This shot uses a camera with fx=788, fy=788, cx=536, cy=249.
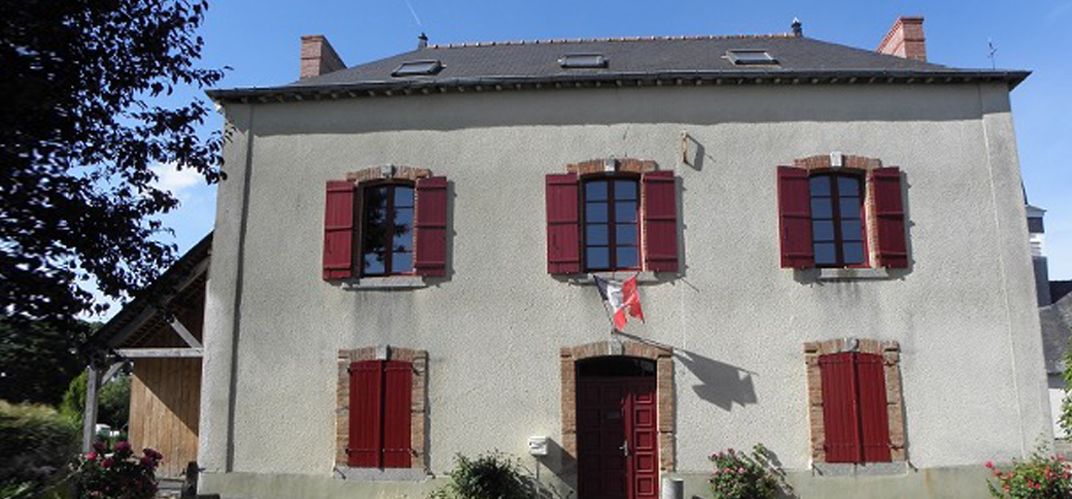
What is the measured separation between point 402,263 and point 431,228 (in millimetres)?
645

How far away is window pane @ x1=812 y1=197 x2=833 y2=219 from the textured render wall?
26.2 inches

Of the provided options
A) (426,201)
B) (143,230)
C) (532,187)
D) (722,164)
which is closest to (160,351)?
(426,201)

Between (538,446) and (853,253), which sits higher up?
(853,253)

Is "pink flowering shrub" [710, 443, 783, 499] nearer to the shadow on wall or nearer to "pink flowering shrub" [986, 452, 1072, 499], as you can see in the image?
the shadow on wall

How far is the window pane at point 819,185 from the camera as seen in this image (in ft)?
34.0

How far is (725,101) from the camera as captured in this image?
411 inches

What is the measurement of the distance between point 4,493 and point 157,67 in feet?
9.25

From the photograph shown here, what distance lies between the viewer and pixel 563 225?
10.1 metres

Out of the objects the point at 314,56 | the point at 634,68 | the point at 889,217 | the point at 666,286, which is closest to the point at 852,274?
the point at 889,217

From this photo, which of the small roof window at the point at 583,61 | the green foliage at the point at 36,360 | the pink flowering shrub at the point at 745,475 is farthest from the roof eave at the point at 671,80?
the green foliage at the point at 36,360

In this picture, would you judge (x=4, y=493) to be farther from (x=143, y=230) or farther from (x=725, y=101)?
(x=725, y=101)

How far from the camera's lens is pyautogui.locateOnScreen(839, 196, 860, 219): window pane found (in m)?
10.3

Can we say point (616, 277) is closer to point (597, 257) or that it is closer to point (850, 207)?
point (597, 257)

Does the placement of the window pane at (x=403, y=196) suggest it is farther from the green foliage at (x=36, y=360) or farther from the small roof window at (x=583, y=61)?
the green foliage at (x=36, y=360)
